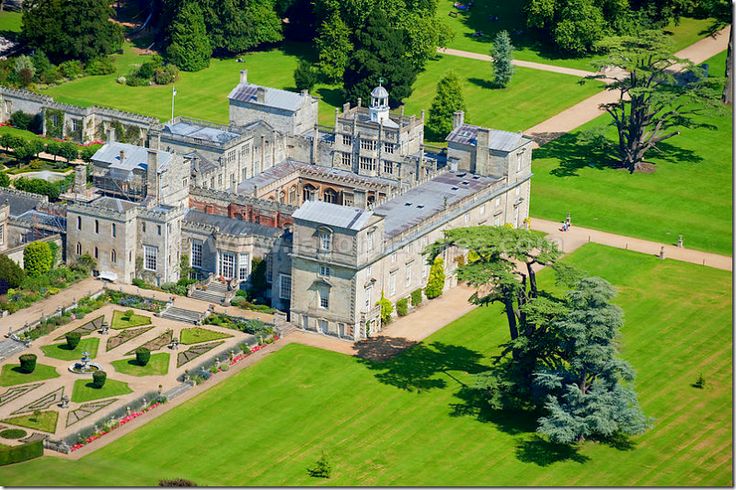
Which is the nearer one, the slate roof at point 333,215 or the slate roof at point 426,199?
the slate roof at point 333,215

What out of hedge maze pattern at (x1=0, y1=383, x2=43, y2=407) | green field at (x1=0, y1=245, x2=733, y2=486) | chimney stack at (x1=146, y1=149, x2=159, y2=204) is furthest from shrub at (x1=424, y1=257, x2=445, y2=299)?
hedge maze pattern at (x1=0, y1=383, x2=43, y2=407)

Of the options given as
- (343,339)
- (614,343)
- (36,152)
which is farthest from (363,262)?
(36,152)

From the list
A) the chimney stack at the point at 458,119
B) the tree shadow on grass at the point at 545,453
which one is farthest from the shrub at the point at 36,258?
the tree shadow on grass at the point at 545,453

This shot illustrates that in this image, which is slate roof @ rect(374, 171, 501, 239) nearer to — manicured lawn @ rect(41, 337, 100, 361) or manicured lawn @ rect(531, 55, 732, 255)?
manicured lawn @ rect(531, 55, 732, 255)

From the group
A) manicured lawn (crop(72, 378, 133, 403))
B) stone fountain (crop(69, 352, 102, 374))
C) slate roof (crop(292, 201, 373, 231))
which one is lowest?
manicured lawn (crop(72, 378, 133, 403))

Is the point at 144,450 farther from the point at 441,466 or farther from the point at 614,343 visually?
the point at 614,343

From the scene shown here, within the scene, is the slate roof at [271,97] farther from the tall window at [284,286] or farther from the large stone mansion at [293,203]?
the tall window at [284,286]

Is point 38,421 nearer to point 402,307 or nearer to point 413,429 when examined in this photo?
point 413,429
